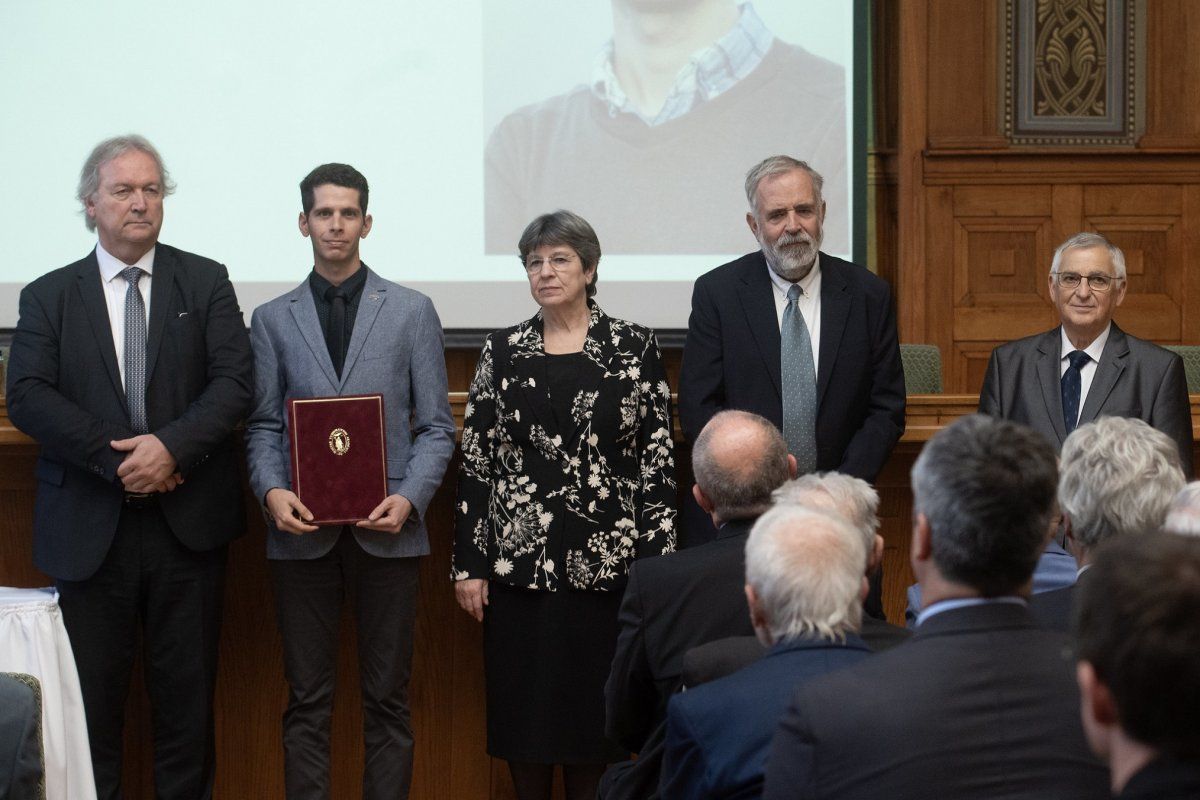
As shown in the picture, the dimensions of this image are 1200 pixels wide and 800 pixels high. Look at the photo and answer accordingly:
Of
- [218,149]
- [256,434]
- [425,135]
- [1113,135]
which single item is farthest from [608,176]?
[256,434]

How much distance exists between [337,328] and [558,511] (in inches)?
28.0

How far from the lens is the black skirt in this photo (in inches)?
124

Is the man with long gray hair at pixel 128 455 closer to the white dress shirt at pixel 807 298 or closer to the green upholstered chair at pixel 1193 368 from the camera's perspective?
the white dress shirt at pixel 807 298

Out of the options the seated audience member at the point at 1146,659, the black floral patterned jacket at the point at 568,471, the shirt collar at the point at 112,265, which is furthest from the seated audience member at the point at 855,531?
the shirt collar at the point at 112,265

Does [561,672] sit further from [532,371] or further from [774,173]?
[774,173]

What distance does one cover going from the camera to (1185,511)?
2043 millimetres

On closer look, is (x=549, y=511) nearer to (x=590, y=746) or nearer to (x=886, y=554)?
(x=590, y=746)

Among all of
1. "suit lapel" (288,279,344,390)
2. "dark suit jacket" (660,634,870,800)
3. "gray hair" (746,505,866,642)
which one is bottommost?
"dark suit jacket" (660,634,870,800)

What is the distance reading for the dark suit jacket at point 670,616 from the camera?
228cm

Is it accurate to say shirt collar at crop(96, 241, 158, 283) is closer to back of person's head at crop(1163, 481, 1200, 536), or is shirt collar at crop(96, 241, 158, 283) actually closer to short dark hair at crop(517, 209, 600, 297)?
short dark hair at crop(517, 209, 600, 297)

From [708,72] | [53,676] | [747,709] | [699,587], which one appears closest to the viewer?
[747,709]

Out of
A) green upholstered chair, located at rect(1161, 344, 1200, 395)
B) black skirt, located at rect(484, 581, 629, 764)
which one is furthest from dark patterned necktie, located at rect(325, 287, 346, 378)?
green upholstered chair, located at rect(1161, 344, 1200, 395)

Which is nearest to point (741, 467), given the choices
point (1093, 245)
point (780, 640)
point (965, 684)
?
point (780, 640)

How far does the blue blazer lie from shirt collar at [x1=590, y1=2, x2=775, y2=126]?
2.56m
